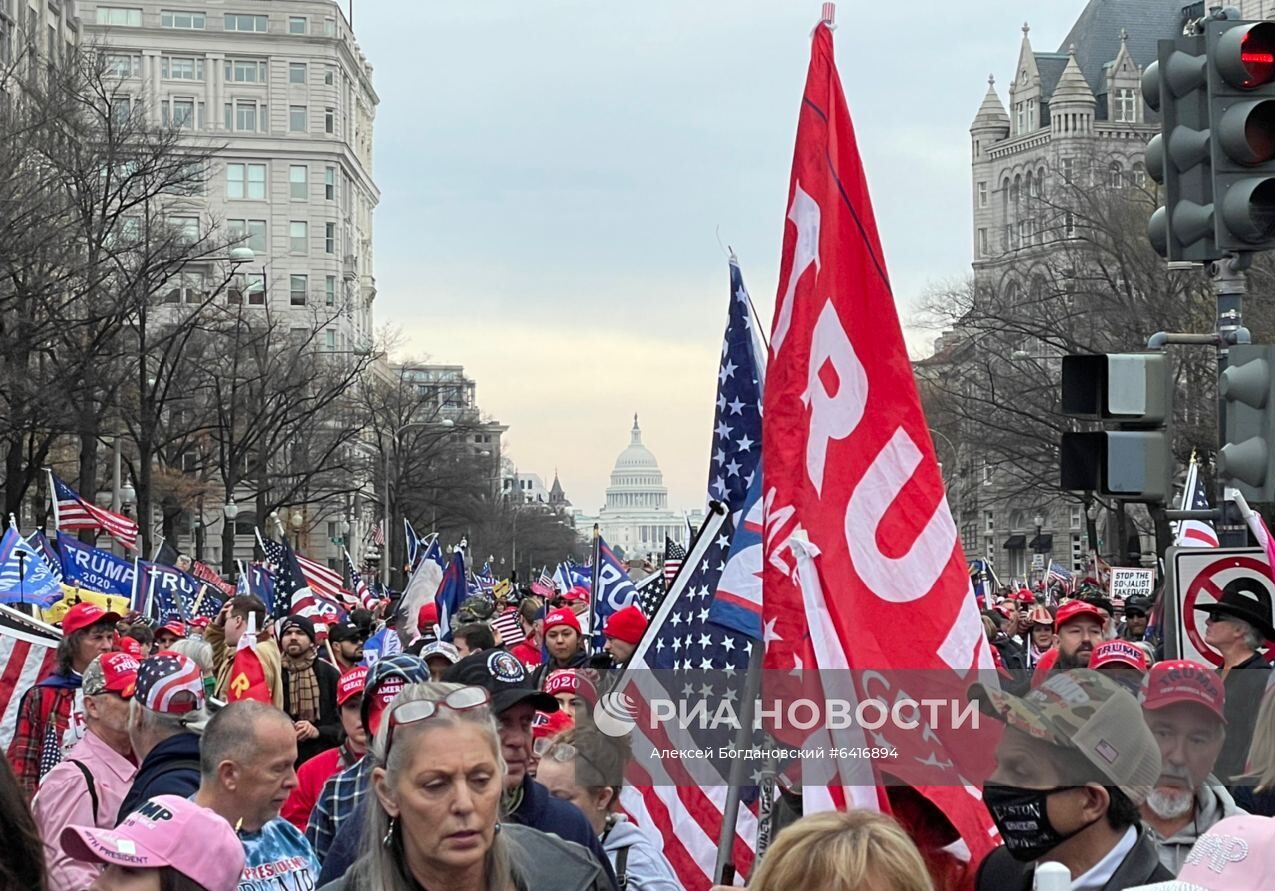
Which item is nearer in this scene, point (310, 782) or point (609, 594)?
point (310, 782)

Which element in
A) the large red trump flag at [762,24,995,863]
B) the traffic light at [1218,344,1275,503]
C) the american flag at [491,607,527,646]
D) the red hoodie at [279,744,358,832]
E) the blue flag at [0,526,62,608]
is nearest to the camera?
the large red trump flag at [762,24,995,863]

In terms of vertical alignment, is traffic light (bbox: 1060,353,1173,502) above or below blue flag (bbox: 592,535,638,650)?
above

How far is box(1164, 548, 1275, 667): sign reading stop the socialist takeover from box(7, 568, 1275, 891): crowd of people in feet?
0.25

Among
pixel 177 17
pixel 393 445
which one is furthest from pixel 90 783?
pixel 177 17

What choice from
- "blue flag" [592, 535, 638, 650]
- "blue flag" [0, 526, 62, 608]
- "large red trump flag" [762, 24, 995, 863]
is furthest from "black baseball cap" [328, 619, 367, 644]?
"large red trump flag" [762, 24, 995, 863]

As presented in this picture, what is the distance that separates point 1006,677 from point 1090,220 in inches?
1639

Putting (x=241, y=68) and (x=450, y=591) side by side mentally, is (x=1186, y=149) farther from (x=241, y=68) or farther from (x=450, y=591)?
(x=241, y=68)

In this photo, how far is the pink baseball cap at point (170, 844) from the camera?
13.9 feet

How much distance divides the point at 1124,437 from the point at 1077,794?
3821mm

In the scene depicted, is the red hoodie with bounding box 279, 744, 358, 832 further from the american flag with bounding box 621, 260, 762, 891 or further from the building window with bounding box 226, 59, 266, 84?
the building window with bounding box 226, 59, 266, 84

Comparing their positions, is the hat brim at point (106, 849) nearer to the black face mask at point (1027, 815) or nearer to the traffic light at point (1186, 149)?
the black face mask at point (1027, 815)

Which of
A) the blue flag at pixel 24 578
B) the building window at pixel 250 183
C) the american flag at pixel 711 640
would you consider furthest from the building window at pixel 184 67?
the american flag at pixel 711 640

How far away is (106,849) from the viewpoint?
4.25 meters

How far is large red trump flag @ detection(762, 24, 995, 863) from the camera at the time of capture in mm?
5961
